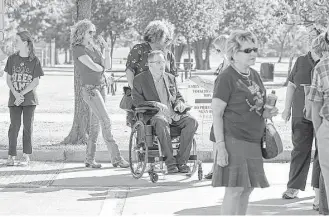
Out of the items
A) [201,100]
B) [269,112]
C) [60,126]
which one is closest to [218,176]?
[269,112]

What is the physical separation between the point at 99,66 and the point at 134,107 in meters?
0.97

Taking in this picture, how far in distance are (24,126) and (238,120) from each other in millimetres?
5552

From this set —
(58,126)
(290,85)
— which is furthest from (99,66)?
(58,126)

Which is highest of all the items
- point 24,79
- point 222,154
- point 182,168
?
point 24,79

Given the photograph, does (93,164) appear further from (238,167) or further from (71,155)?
(238,167)

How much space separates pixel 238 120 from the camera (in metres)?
5.98

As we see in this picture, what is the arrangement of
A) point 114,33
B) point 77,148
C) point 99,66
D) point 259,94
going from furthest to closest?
1. point 114,33
2. point 77,148
3. point 99,66
4. point 259,94

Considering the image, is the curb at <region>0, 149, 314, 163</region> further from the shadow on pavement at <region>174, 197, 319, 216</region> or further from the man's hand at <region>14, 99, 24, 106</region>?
the shadow on pavement at <region>174, 197, 319, 216</region>

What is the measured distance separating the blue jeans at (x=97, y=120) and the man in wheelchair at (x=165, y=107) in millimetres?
1058

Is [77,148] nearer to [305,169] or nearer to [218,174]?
[305,169]

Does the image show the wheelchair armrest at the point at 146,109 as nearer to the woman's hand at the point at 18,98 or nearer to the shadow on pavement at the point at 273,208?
the shadow on pavement at the point at 273,208

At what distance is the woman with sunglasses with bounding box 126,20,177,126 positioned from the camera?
10070 mm

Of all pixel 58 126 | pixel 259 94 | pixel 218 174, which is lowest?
pixel 58 126

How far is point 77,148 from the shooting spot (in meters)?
12.2
